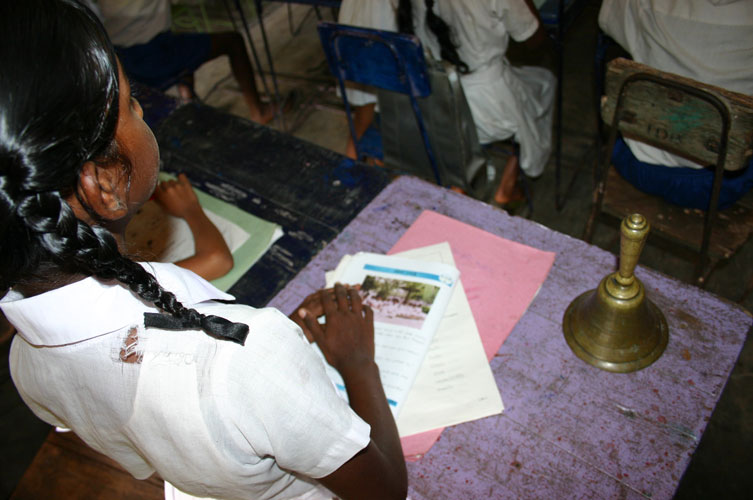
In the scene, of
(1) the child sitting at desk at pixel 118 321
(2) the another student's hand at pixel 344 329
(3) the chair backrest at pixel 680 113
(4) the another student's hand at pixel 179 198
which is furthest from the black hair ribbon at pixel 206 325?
(3) the chair backrest at pixel 680 113

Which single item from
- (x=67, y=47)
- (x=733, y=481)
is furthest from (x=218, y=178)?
(x=733, y=481)

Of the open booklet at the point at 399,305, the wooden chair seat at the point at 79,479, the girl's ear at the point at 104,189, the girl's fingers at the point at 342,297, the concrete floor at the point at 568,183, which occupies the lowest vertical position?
the concrete floor at the point at 568,183

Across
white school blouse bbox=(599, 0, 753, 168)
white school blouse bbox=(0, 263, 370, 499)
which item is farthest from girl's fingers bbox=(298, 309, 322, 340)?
white school blouse bbox=(599, 0, 753, 168)

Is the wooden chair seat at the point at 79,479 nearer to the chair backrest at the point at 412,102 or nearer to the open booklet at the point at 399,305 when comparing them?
the open booklet at the point at 399,305

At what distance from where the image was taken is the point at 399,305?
3.46 feet

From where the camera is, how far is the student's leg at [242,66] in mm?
3182

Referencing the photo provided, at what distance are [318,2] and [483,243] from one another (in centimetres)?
172

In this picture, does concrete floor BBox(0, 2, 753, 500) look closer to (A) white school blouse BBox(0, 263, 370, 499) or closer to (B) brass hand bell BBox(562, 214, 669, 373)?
(B) brass hand bell BBox(562, 214, 669, 373)

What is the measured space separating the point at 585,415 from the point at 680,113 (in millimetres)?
868

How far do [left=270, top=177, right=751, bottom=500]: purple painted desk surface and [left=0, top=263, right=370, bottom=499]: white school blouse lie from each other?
275mm

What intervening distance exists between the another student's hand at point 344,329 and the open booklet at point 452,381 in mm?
119

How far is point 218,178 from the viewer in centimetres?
151

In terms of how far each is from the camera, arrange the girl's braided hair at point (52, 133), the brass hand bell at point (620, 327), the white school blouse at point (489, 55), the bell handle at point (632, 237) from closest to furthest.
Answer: the girl's braided hair at point (52, 133) → the bell handle at point (632, 237) → the brass hand bell at point (620, 327) → the white school blouse at point (489, 55)

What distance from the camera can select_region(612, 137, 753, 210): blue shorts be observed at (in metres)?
1.53
